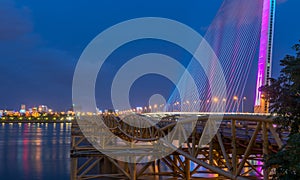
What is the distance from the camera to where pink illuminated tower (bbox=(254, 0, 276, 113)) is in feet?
86.9

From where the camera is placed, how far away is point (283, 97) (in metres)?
6.57

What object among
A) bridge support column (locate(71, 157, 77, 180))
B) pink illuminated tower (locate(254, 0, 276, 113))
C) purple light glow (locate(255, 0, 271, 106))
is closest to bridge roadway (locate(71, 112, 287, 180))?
bridge support column (locate(71, 157, 77, 180))

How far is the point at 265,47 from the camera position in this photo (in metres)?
26.8

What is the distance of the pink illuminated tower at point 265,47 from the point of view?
26.5 m

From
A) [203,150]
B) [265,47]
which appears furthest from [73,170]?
[265,47]

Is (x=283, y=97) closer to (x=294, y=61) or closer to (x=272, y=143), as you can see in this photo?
→ (x=294, y=61)

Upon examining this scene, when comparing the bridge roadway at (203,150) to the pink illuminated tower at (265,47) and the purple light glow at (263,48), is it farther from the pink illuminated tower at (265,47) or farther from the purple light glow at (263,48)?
the purple light glow at (263,48)

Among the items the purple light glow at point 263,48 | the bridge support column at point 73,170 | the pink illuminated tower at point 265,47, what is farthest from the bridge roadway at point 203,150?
the purple light glow at point 263,48

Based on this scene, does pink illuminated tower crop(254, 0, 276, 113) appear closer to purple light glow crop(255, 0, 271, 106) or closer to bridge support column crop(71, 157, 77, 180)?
purple light glow crop(255, 0, 271, 106)

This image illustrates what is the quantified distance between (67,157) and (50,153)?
4322 mm

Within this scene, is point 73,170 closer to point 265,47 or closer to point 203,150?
point 203,150

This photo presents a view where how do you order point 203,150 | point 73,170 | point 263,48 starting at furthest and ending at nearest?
point 263,48 → point 203,150 → point 73,170

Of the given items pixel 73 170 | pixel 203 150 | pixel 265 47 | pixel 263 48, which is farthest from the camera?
pixel 263 48

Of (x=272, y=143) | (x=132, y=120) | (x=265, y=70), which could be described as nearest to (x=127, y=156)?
(x=272, y=143)
